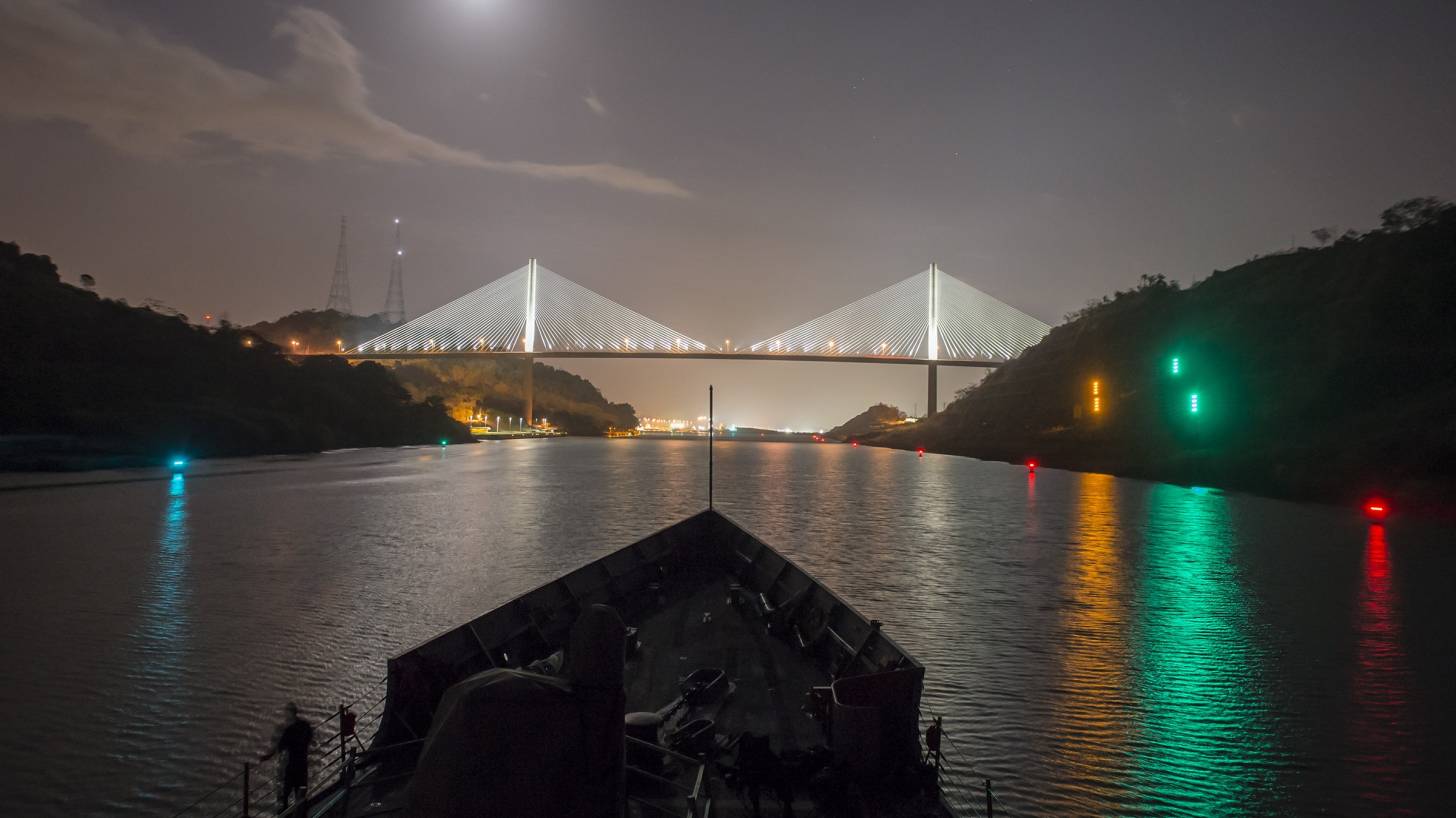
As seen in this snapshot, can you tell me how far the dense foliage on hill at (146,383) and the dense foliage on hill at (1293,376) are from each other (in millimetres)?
83239

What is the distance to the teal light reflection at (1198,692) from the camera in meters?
9.76

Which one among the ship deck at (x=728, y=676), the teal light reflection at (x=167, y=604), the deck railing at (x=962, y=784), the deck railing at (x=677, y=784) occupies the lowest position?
the teal light reflection at (x=167, y=604)

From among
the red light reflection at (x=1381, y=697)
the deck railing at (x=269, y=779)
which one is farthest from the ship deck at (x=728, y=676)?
the red light reflection at (x=1381, y=697)

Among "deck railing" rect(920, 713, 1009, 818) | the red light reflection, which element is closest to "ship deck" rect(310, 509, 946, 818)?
"deck railing" rect(920, 713, 1009, 818)

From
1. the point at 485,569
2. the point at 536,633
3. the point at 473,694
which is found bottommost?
the point at 485,569

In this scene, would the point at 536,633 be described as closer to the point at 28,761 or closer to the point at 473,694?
the point at 28,761

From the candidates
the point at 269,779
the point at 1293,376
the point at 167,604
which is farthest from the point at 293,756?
the point at 1293,376

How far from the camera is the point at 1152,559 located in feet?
93.2

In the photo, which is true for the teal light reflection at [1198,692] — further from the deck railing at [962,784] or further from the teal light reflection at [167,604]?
the teal light reflection at [167,604]

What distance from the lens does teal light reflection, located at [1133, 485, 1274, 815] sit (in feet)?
32.0

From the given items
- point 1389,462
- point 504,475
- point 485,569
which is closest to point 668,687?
point 485,569

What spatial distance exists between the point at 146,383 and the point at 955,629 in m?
82.5

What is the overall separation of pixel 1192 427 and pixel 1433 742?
63.0 meters

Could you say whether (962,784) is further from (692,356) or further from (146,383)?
(692,356)
